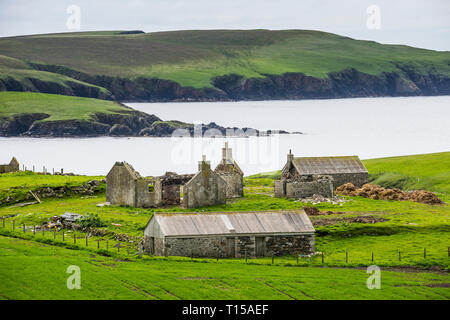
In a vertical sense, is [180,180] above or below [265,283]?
above

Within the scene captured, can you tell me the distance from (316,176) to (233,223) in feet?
87.8

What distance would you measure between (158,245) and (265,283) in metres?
11.0

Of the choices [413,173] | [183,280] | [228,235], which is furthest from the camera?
[413,173]

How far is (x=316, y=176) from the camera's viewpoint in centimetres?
8638

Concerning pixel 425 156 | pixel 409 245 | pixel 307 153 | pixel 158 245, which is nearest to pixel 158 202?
pixel 158 245

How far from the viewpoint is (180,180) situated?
267 ft

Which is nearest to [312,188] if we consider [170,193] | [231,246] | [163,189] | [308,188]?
[308,188]

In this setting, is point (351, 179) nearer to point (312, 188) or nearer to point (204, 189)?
point (312, 188)

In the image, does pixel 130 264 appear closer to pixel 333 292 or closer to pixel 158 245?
pixel 158 245

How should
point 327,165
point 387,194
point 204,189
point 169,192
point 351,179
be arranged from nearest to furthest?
point 204,189, point 169,192, point 387,194, point 327,165, point 351,179

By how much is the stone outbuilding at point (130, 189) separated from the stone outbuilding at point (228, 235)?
56.7 feet

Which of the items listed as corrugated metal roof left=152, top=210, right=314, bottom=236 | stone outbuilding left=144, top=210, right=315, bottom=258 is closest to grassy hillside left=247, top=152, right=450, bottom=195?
corrugated metal roof left=152, top=210, right=314, bottom=236
